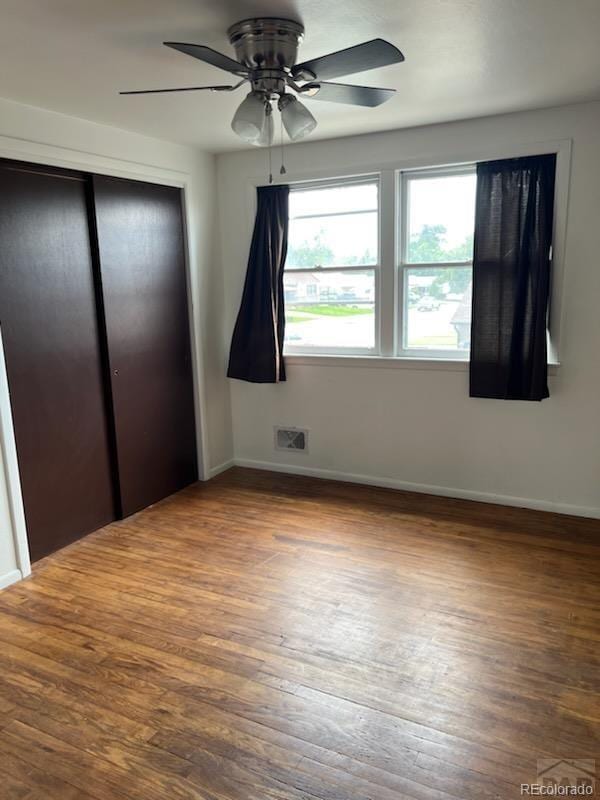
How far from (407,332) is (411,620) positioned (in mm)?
2080

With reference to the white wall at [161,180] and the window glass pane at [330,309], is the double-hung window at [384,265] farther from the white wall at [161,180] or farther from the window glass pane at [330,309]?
the white wall at [161,180]

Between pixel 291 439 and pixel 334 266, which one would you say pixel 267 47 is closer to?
pixel 334 266

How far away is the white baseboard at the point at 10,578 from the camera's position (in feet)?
9.55

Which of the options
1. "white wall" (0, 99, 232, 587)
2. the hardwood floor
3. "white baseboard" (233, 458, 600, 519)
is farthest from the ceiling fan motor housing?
"white baseboard" (233, 458, 600, 519)

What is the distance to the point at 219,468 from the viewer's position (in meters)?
4.59

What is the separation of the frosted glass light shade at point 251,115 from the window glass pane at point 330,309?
1.83 meters

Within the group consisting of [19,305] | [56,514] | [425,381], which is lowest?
[56,514]

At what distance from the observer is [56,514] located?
129 inches

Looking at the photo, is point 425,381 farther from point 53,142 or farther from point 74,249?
point 53,142

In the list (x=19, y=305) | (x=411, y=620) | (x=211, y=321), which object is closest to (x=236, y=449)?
(x=211, y=321)

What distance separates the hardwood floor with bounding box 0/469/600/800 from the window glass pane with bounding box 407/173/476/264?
1.75m

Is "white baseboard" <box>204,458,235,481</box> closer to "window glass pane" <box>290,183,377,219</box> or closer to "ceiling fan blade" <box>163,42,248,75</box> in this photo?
"window glass pane" <box>290,183,377,219</box>

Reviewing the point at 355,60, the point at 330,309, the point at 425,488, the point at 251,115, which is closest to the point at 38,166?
the point at 251,115

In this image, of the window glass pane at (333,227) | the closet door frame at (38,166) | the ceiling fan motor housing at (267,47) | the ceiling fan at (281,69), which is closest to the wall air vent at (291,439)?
the window glass pane at (333,227)
